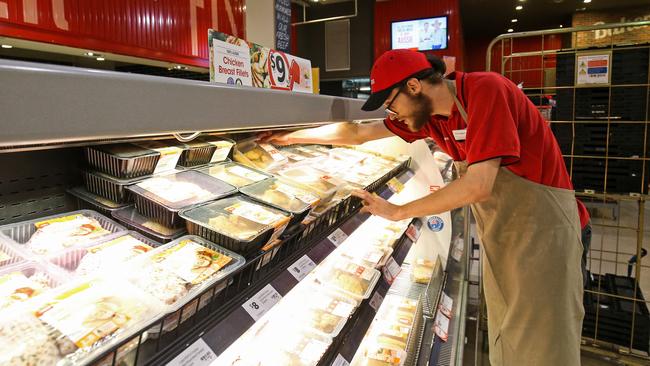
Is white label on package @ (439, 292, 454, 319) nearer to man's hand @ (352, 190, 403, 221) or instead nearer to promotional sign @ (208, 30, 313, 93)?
man's hand @ (352, 190, 403, 221)

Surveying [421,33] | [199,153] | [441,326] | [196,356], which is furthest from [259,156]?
[421,33]

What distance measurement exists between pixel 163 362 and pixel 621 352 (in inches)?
130

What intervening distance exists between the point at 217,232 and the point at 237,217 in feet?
0.32

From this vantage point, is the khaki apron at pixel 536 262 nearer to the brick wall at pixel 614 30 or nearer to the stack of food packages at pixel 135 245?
the stack of food packages at pixel 135 245

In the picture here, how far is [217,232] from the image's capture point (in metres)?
1.06

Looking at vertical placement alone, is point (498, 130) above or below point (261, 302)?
above

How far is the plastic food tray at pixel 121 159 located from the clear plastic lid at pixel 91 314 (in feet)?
1.18

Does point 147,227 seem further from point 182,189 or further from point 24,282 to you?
point 24,282

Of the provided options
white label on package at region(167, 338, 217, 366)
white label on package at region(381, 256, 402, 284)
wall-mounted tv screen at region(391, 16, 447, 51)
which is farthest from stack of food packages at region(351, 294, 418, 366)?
wall-mounted tv screen at region(391, 16, 447, 51)

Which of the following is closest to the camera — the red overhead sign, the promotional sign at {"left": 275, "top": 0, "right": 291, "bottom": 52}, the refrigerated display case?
the refrigerated display case

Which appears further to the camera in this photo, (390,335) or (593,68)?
(593,68)

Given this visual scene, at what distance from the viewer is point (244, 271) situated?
1045 mm

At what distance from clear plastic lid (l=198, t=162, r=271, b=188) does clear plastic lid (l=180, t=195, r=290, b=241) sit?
13 cm

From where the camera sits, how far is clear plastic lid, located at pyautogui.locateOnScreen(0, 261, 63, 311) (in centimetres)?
79
